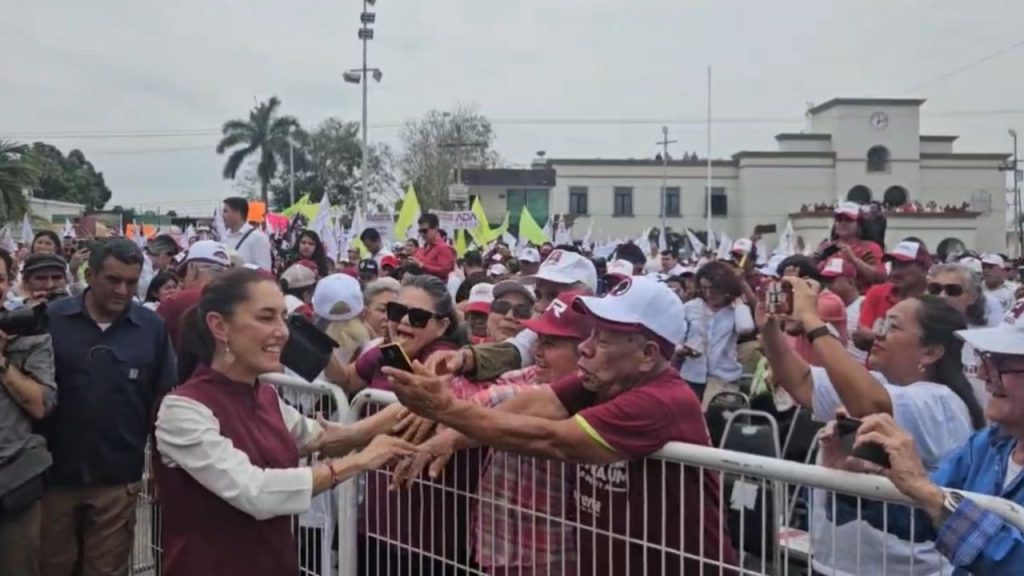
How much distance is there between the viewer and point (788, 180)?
221 ft

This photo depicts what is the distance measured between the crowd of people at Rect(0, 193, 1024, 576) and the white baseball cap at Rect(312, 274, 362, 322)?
0.93m

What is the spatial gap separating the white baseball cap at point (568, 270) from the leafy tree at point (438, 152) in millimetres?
53979

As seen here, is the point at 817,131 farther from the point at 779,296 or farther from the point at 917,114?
the point at 779,296

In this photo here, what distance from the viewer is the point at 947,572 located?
112 inches

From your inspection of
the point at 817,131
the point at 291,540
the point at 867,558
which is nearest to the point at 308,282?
the point at 291,540

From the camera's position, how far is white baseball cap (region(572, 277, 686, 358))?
3357 millimetres

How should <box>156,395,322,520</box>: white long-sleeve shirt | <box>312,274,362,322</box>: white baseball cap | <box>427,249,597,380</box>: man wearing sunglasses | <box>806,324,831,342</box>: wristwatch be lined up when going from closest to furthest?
<box>156,395,322,520</box>: white long-sleeve shirt, <box>806,324,831,342</box>: wristwatch, <box>427,249,597,380</box>: man wearing sunglasses, <box>312,274,362,322</box>: white baseball cap

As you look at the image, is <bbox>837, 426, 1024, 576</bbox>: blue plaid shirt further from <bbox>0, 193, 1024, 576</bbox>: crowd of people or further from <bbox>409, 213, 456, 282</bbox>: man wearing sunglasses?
<bbox>409, 213, 456, 282</bbox>: man wearing sunglasses

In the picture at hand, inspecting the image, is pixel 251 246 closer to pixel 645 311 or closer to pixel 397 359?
pixel 397 359

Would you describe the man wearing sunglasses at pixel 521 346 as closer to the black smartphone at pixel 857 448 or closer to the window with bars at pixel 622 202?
the black smartphone at pixel 857 448

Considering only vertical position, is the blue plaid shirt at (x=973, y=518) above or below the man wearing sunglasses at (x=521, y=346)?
below

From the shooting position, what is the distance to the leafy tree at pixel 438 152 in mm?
61688

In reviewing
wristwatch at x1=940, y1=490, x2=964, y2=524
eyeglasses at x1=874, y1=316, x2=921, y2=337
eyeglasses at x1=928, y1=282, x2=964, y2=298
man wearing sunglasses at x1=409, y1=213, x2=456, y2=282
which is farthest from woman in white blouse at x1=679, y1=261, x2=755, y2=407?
wristwatch at x1=940, y1=490, x2=964, y2=524

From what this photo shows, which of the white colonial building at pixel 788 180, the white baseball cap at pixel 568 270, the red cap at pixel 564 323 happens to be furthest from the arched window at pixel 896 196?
the red cap at pixel 564 323
